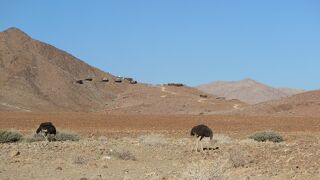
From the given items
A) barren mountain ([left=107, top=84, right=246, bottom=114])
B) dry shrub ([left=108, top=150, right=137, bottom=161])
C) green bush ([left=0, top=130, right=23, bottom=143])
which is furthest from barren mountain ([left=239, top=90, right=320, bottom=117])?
dry shrub ([left=108, top=150, right=137, bottom=161])

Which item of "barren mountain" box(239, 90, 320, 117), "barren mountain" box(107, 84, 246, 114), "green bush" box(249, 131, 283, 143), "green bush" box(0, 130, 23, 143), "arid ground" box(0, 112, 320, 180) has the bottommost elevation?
"arid ground" box(0, 112, 320, 180)

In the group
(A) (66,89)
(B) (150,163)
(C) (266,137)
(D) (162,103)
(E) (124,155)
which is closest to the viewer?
(B) (150,163)

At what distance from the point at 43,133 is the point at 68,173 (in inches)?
424

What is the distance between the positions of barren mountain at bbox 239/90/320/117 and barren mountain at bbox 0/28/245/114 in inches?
405

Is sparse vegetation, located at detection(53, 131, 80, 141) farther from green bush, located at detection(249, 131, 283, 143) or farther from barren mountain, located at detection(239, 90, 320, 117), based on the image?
barren mountain, located at detection(239, 90, 320, 117)

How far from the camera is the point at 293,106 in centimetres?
7550

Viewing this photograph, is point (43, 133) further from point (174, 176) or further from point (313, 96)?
point (313, 96)

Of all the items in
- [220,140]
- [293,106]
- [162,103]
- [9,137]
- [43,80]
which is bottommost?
[9,137]

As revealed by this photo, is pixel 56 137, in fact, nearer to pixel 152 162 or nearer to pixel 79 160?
pixel 152 162

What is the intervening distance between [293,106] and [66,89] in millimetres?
44046

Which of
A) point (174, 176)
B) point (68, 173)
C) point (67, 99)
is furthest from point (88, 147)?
point (67, 99)

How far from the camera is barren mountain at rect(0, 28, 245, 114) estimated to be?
3733 inches

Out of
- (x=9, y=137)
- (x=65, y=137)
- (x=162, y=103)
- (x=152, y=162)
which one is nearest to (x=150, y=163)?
(x=152, y=162)

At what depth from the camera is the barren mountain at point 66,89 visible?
94.8 m
